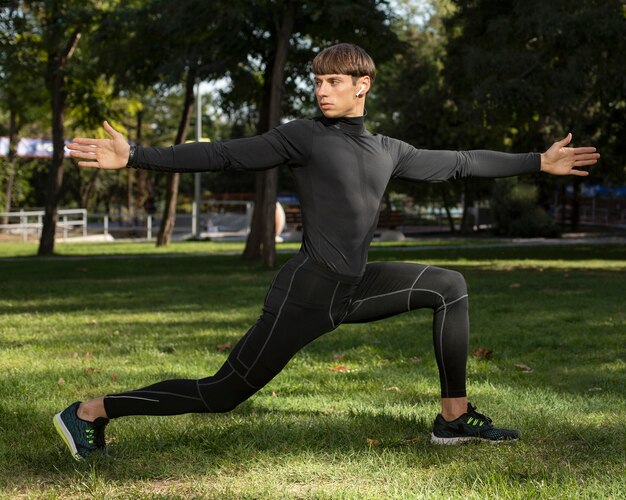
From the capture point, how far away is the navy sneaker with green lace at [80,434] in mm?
4609

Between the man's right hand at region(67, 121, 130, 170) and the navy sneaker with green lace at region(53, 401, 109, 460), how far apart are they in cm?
131

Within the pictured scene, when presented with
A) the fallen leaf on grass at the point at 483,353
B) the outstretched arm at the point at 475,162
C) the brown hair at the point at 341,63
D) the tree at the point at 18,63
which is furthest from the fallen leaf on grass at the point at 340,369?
the tree at the point at 18,63

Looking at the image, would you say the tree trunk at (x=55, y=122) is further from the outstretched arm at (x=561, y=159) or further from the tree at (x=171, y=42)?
the outstretched arm at (x=561, y=159)

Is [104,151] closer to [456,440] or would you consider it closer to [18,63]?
[456,440]

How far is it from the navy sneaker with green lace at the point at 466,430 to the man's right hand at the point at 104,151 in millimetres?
2128

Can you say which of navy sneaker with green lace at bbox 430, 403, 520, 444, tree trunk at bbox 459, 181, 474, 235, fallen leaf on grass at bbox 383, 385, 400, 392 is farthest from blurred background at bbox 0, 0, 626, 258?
navy sneaker with green lace at bbox 430, 403, 520, 444

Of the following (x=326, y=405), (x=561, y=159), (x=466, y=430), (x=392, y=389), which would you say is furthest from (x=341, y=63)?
(x=392, y=389)

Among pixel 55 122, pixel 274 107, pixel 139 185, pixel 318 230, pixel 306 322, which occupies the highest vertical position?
pixel 55 122

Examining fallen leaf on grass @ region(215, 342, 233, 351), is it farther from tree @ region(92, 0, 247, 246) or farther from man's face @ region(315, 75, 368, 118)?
tree @ region(92, 0, 247, 246)

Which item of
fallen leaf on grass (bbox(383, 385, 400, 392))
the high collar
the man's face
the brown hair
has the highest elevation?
the brown hair

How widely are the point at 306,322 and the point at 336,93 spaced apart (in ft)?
3.55

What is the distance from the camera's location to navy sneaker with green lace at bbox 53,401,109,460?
4.61m

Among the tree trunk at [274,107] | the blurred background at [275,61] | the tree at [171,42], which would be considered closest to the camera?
the blurred background at [275,61]

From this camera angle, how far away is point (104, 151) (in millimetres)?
4211
